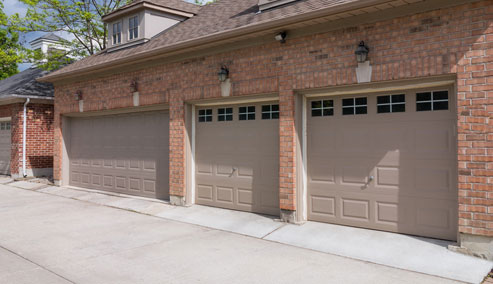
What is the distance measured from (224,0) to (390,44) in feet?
23.4

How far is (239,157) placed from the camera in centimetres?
820

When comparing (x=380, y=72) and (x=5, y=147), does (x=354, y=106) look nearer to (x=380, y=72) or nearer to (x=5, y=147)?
(x=380, y=72)

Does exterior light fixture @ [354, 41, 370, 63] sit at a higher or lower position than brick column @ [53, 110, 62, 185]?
higher

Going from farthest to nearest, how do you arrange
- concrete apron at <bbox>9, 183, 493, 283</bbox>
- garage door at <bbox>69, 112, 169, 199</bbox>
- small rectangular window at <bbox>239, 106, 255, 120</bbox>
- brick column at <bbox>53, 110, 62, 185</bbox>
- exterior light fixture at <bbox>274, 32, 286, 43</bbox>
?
brick column at <bbox>53, 110, 62, 185</bbox> < garage door at <bbox>69, 112, 169, 199</bbox> < small rectangular window at <bbox>239, 106, 255, 120</bbox> < exterior light fixture at <bbox>274, 32, 286, 43</bbox> < concrete apron at <bbox>9, 183, 493, 283</bbox>

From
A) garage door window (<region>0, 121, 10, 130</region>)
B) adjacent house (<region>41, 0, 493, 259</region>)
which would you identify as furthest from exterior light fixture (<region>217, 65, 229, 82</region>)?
garage door window (<region>0, 121, 10, 130</region>)

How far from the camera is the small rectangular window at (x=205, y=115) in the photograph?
8.87 meters

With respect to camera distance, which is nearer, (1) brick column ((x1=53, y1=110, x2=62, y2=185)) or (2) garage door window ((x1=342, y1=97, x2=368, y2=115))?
(2) garage door window ((x1=342, y1=97, x2=368, y2=115))

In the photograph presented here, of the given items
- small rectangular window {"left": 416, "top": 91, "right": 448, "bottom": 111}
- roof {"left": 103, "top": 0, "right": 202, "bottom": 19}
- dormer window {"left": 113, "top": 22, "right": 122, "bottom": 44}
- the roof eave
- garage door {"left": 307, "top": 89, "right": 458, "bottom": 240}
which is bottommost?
garage door {"left": 307, "top": 89, "right": 458, "bottom": 240}

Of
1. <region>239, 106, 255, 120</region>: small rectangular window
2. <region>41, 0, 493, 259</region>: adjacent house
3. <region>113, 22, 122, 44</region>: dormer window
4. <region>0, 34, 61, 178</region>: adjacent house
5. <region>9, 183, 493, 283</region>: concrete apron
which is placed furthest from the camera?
<region>0, 34, 61, 178</region>: adjacent house

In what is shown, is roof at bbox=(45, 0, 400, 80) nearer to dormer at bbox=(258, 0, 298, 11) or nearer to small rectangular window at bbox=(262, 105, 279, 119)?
dormer at bbox=(258, 0, 298, 11)

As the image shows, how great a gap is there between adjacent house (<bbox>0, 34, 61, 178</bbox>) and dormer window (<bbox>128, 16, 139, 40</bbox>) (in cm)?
568

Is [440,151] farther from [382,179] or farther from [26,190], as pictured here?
[26,190]

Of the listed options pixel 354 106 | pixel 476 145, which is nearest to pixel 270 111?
pixel 354 106

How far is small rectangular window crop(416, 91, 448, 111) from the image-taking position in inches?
230
